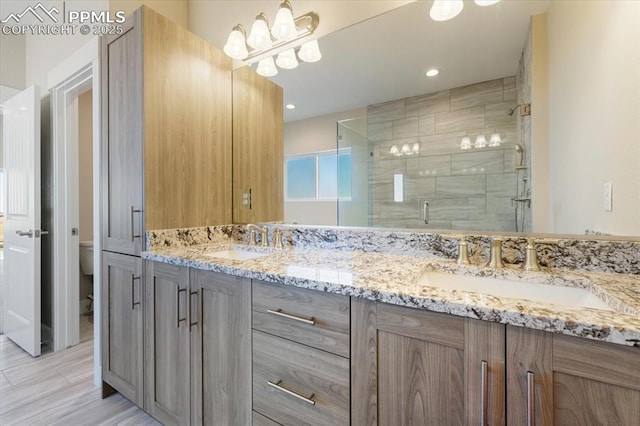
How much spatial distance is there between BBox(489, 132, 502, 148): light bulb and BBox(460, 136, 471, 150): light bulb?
0.08 metres

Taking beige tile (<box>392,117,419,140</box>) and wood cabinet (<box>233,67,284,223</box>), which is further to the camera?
wood cabinet (<box>233,67,284,223</box>)

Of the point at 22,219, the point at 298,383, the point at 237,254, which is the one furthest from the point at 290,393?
the point at 22,219

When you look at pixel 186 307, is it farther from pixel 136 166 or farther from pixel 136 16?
pixel 136 16

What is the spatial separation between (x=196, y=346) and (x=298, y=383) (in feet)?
1.80

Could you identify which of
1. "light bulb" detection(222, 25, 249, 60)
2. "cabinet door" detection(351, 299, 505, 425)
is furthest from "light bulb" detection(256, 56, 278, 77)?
"cabinet door" detection(351, 299, 505, 425)

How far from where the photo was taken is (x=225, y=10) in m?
2.04

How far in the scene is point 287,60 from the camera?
1818mm

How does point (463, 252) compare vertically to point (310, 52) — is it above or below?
below

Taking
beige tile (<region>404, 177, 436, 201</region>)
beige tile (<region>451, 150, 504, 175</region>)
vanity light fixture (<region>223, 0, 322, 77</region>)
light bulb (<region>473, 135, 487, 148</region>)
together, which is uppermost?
vanity light fixture (<region>223, 0, 322, 77</region>)

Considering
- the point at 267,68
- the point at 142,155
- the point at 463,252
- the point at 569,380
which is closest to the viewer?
the point at 569,380

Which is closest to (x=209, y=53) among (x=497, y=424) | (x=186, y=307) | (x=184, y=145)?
(x=184, y=145)

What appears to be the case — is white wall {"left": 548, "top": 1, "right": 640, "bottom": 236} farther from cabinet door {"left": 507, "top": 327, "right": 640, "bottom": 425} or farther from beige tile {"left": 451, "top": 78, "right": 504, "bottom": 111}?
cabinet door {"left": 507, "top": 327, "right": 640, "bottom": 425}

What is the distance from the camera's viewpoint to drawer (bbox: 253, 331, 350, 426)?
0.90 m

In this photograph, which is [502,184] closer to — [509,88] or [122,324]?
[509,88]
